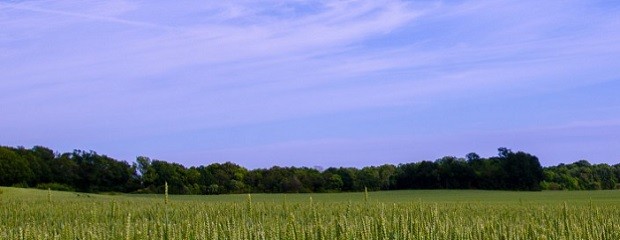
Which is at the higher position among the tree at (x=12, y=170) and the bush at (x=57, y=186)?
the tree at (x=12, y=170)

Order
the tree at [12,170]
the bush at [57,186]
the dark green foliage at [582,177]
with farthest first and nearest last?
1. the dark green foliage at [582,177]
2. the tree at [12,170]
3. the bush at [57,186]

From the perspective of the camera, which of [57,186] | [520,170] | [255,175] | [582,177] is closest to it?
[57,186]

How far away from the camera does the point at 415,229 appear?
5480 mm

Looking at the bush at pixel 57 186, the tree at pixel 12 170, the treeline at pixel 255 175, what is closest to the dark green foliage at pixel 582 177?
the treeline at pixel 255 175

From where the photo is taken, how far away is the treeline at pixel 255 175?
46.8 m

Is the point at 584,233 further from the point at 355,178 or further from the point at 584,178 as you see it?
the point at 584,178

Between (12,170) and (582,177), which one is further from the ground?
(12,170)

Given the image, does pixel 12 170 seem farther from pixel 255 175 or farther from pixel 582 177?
pixel 582 177

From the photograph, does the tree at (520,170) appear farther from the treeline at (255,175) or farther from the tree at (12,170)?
the tree at (12,170)

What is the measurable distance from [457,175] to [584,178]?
39.0 feet

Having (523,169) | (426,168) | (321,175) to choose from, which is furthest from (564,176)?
(321,175)

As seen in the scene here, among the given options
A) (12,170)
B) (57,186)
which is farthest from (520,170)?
(12,170)

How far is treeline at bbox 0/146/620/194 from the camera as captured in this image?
4677 cm

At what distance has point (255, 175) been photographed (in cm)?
5047
